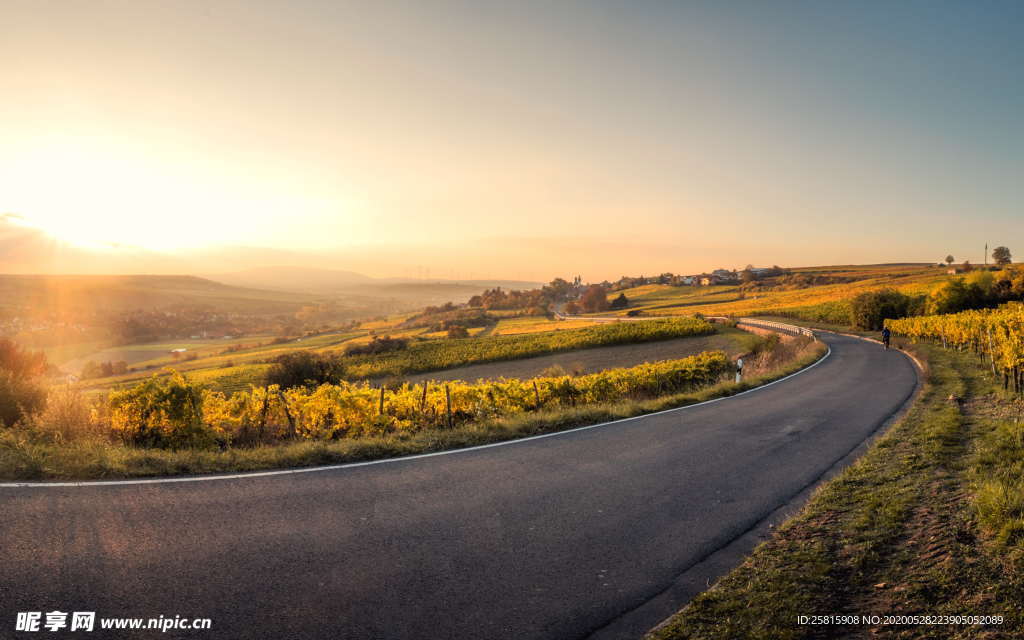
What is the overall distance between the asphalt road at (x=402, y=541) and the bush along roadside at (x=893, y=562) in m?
0.64

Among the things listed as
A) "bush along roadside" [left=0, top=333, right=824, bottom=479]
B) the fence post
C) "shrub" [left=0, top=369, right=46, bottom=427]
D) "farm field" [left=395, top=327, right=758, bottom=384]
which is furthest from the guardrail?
"shrub" [left=0, top=369, right=46, bottom=427]

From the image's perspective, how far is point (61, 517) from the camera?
18.5 ft

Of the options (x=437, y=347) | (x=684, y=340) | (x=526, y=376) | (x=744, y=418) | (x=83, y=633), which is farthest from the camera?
(x=437, y=347)

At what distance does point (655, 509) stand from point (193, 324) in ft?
477

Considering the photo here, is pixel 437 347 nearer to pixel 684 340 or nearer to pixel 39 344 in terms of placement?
pixel 684 340

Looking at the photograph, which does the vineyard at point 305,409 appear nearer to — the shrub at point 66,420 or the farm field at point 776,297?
the shrub at point 66,420

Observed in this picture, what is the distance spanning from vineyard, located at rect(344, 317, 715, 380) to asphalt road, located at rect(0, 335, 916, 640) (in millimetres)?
40478

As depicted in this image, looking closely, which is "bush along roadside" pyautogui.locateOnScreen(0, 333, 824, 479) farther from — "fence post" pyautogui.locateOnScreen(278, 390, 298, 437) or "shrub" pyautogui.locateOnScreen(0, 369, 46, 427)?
"shrub" pyautogui.locateOnScreen(0, 369, 46, 427)

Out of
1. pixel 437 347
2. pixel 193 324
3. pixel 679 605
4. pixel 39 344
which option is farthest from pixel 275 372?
pixel 193 324

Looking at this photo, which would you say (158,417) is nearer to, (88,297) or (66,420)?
(66,420)

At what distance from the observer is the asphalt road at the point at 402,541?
4125 millimetres

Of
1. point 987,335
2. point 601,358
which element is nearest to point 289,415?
point 987,335

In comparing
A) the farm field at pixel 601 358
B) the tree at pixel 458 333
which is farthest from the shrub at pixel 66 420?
the tree at pixel 458 333

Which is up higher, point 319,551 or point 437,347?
point 319,551
